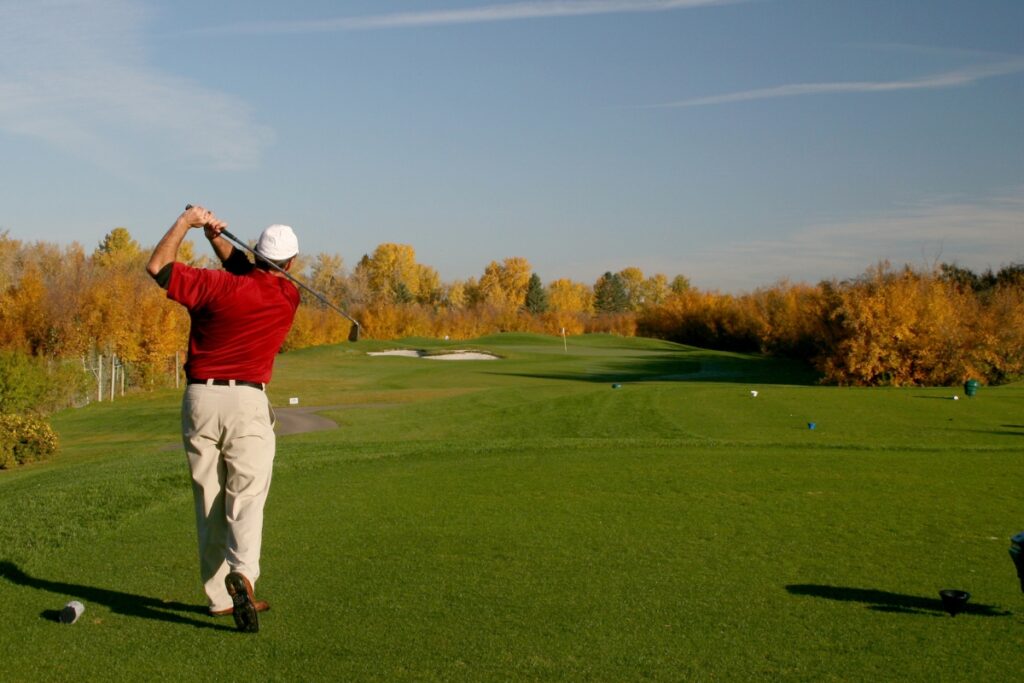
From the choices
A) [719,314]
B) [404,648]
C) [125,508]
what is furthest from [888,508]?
[719,314]

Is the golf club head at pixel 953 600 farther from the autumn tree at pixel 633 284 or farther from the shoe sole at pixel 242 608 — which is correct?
the autumn tree at pixel 633 284

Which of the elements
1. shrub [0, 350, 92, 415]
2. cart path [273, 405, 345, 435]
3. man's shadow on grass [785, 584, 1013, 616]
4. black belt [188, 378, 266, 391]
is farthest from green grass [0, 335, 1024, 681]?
shrub [0, 350, 92, 415]

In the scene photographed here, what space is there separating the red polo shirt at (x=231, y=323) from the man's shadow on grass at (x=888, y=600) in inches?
139

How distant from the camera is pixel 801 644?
527 cm

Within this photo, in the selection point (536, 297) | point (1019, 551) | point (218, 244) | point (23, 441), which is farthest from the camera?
point (536, 297)

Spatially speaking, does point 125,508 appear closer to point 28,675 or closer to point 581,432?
point 28,675

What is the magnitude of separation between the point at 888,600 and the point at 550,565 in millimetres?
2179

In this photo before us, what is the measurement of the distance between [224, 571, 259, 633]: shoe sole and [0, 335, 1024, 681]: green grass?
75 millimetres

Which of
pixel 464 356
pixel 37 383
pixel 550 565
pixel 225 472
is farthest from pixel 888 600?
pixel 464 356

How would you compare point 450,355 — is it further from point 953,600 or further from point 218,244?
point 953,600

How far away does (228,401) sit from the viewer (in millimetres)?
6160

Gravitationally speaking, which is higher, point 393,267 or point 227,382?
point 393,267

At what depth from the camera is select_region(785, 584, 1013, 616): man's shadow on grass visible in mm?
5824

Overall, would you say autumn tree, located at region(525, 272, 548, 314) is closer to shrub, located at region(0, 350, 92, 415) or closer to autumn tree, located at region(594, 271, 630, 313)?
autumn tree, located at region(594, 271, 630, 313)
